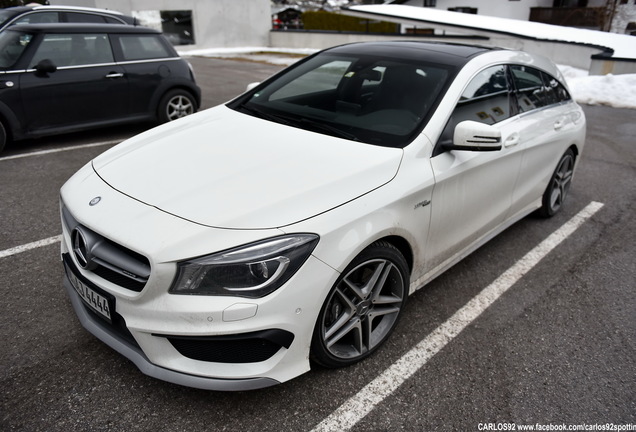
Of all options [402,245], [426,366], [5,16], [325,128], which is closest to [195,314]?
[402,245]

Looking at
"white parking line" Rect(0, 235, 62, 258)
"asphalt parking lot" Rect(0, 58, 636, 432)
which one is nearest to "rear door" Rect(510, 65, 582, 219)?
"asphalt parking lot" Rect(0, 58, 636, 432)

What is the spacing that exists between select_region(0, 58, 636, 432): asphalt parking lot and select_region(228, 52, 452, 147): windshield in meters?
1.21

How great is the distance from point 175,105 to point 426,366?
6.01 m

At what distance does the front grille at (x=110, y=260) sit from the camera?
2.08 m

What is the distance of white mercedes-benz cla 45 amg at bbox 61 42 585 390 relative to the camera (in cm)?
205

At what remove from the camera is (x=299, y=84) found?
3.68 m

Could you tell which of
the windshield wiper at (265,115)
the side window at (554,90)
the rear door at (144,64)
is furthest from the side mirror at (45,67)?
the side window at (554,90)

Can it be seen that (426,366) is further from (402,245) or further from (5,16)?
(5,16)

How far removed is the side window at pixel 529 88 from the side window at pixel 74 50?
5357mm

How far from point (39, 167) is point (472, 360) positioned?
17.1 feet

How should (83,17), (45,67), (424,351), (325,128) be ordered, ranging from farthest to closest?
(83,17) → (45,67) → (325,128) → (424,351)

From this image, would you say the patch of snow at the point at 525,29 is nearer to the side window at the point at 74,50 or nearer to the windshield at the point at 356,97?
the windshield at the point at 356,97

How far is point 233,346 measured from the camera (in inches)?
81.7

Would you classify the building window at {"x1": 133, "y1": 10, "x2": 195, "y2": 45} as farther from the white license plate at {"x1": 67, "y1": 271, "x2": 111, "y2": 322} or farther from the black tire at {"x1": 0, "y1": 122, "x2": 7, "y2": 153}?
the white license plate at {"x1": 67, "y1": 271, "x2": 111, "y2": 322}
